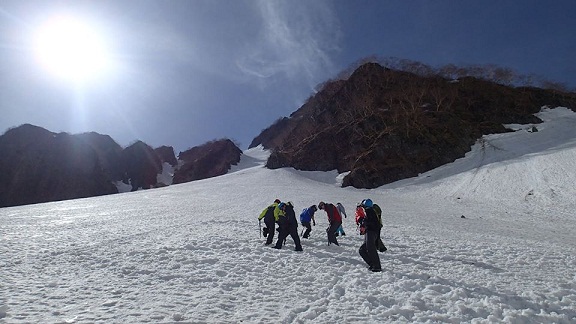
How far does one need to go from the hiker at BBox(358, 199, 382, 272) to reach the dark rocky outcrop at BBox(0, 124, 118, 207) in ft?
294

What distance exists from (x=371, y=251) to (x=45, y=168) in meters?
96.5

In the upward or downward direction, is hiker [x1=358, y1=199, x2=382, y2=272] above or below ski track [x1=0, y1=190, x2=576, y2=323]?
above

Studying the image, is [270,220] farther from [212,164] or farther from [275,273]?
[212,164]

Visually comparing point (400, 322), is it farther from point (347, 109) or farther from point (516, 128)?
point (347, 109)

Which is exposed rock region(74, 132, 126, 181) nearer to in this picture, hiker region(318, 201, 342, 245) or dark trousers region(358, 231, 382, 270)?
hiker region(318, 201, 342, 245)

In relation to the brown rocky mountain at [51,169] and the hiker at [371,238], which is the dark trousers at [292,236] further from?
the brown rocky mountain at [51,169]

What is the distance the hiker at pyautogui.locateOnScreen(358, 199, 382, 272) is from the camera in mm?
9273

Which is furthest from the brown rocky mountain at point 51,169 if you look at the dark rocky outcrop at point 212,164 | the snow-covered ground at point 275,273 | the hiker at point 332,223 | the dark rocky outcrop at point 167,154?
the hiker at point 332,223

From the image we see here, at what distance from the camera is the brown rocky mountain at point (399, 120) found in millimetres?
47438

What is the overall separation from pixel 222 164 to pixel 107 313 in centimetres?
10444

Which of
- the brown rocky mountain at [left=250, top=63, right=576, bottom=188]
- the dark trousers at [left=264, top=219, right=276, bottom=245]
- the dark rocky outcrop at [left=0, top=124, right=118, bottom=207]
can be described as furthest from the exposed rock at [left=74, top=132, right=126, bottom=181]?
the dark trousers at [left=264, top=219, right=276, bottom=245]

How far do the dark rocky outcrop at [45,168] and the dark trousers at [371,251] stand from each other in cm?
8954

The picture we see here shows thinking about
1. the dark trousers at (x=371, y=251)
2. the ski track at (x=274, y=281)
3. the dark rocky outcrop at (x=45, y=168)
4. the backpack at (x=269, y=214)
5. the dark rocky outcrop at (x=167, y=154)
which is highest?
the dark rocky outcrop at (x=167, y=154)

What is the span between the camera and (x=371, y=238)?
31.1 ft
